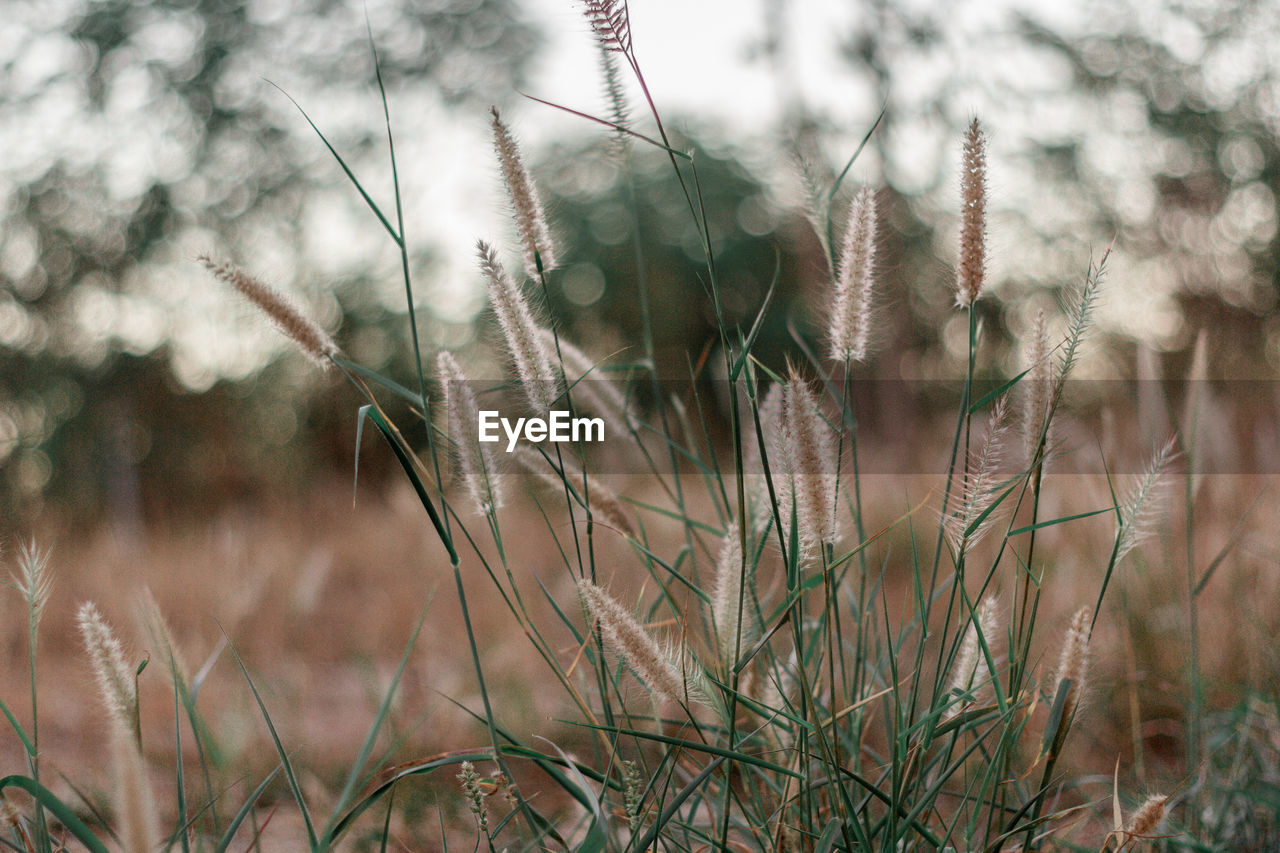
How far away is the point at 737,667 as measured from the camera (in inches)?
18.9

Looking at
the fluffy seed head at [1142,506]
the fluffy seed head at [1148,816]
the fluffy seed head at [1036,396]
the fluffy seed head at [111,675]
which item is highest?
the fluffy seed head at [1036,396]

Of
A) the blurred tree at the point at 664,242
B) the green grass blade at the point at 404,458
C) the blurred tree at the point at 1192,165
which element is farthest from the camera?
the blurred tree at the point at 664,242

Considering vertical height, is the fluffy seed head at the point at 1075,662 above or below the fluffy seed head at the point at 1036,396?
below

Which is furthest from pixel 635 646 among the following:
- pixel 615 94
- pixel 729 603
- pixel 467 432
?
pixel 615 94

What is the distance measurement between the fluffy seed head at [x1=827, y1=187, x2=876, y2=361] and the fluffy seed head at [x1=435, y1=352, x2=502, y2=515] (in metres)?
0.27

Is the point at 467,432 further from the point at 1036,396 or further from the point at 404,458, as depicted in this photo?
the point at 1036,396

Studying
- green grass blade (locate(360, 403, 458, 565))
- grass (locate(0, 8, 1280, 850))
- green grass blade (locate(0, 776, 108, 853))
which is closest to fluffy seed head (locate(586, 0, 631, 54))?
grass (locate(0, 8, 1280, 850))

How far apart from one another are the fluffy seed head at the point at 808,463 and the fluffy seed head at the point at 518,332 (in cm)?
17

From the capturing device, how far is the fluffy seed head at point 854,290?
60 cm

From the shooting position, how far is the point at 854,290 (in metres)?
0.60

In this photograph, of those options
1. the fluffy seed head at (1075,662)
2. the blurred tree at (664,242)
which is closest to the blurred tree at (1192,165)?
the blurred tree at (664,242)

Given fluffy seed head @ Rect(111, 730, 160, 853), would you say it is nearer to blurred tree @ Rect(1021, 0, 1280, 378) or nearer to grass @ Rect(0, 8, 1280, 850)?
grass @ Rect(0, 8, 1280, 850)

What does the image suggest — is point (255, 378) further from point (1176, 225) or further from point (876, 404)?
point (1176, 225)

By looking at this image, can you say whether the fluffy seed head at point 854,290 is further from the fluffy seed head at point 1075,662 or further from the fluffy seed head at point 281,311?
the fluffy seed head at point 281,311
